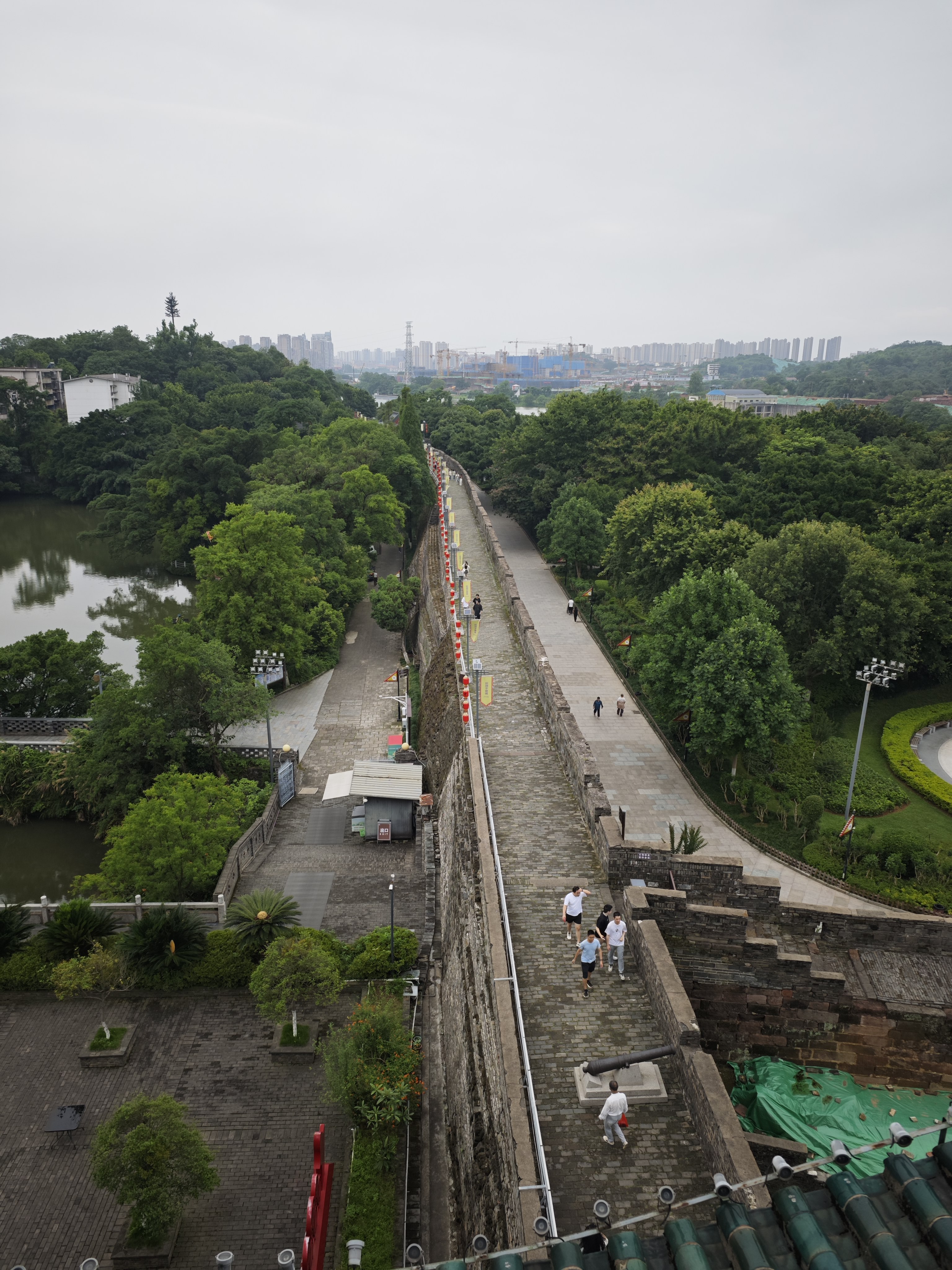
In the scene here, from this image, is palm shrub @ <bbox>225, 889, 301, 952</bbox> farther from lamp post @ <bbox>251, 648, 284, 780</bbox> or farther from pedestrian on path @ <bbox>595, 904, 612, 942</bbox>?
lamp post @ <bbox>251, 648, 284, 780</bbox>

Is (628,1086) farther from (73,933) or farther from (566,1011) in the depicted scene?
(73,933)

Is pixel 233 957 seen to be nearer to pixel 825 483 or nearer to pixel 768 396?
pixel 825 483

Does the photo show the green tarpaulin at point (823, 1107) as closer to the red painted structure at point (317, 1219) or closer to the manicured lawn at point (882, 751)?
the red painted structure at point (317, 1219)

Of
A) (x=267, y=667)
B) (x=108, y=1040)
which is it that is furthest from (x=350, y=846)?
(x=267, y=667)

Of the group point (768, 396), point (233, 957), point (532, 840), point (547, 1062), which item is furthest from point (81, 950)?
point (768, 396)

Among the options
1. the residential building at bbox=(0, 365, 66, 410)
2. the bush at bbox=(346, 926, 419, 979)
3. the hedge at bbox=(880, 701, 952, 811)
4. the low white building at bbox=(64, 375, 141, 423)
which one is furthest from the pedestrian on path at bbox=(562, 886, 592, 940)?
the residential building at bbox=(0, 365, 66, 410)

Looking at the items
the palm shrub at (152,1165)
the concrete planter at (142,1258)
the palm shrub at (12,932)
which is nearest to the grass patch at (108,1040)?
the palm shrub at (12,932)
